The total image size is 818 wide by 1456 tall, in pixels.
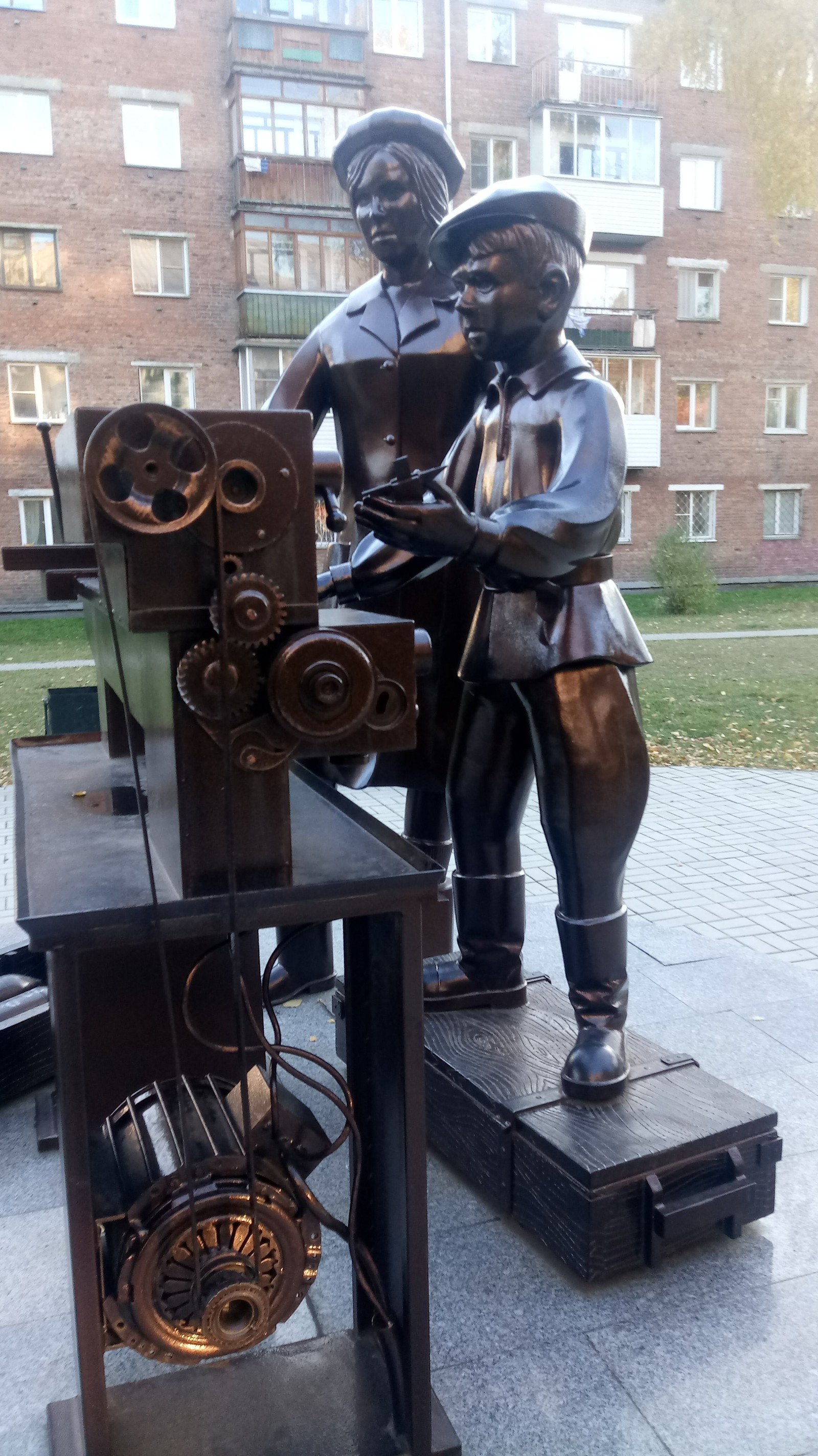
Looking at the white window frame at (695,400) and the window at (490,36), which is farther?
the white window frame at (695,400)

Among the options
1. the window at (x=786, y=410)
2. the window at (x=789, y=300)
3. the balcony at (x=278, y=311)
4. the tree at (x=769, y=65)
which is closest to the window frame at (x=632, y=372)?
the window at (x=786, y=410)

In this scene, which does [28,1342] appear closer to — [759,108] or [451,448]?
[451,448]

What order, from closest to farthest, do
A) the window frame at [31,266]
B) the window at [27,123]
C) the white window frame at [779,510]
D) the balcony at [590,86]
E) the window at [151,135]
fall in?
the window at [27,123] → the window frame at [31,266] → the window at [151,135] → the balcony at [590,86] → the white window frame at [779,510]

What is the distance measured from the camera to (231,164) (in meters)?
21.6

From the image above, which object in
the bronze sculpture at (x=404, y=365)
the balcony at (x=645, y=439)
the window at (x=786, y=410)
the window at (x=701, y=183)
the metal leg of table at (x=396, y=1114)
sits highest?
the window at (x=701, y=183)

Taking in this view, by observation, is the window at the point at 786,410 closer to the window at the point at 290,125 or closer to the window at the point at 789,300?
the window at the point at 789,300

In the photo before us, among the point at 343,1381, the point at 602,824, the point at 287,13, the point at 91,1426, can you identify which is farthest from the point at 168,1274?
the point at 287,13

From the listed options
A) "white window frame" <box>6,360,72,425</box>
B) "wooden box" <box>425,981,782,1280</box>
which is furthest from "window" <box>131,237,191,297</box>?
"wooden box" <box>425,981,782,1280</box>

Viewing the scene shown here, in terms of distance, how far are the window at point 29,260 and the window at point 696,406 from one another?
511 inches

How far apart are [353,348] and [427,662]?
4.82 ft

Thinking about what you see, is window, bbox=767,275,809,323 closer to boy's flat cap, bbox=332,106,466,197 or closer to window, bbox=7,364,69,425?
window, bbox=7,364,69,425

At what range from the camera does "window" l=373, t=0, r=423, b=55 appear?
22438 millimetres

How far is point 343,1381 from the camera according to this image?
1.93 m

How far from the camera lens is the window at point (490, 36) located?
23.1 m
